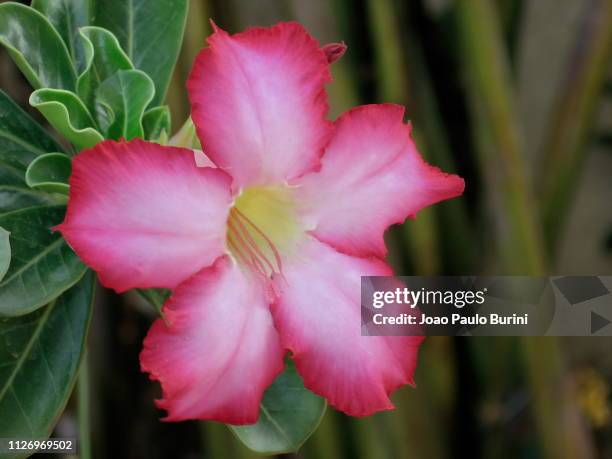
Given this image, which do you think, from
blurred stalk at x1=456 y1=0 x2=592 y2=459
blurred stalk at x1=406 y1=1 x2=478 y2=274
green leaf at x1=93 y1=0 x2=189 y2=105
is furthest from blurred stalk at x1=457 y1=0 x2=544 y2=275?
green leaf at x1=93 y1=0 x2=189 y2=105

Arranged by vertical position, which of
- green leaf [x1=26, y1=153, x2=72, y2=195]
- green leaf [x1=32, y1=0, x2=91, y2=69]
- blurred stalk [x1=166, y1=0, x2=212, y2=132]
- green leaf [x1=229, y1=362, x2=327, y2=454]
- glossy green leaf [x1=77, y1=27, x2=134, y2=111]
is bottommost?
green leaf [x1=229, y1=362, x2=327, y2=454]

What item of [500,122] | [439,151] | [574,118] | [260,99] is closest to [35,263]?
[260,99]

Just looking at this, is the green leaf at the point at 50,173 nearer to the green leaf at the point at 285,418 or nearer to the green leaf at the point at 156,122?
the green leaf at the point at 156,122

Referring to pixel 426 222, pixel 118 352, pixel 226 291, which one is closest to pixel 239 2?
pixel 426 222

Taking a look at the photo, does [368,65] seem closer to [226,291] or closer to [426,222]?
[426,222]

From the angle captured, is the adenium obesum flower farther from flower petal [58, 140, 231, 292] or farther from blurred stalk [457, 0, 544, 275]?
blurred stalk [457, 0, 544, 275]

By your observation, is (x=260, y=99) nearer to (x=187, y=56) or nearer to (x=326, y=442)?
(x=187, y=56)
